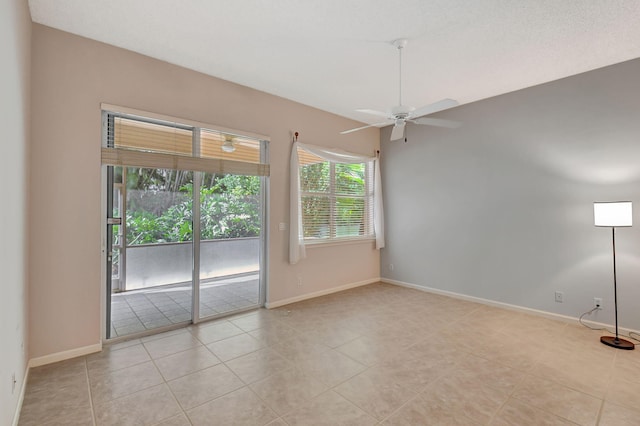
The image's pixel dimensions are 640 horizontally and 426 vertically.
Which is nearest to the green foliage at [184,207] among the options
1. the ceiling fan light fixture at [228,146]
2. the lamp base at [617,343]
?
the ceiling fan light fixture at [228,146]

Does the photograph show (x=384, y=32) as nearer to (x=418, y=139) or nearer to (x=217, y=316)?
(x=418, y=139)

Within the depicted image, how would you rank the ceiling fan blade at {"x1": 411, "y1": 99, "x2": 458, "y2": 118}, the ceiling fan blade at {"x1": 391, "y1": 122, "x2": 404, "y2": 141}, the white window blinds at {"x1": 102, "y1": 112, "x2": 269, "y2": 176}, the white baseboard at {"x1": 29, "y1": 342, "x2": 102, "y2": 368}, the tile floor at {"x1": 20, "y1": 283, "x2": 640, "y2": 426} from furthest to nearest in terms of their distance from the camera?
1. the ceiling fan blade at {"x1": 391, "y1": 122, "x2": 404, "y2": 141}
2. the white window blinds at {"x1": 102, "y1": 112, "x2": 269, "y2": 176}
3. the ceiling fan blade at {"x1": 411, "y1": 99, "x2": 458, "y2": 118}
4. the white baseboard at {"x1": 29, "y1": 342, "x2": 102, "y2": 368}
5. the tile floor at {"x1": 20, "y1": 283, "x2": 640, "y2": 426}

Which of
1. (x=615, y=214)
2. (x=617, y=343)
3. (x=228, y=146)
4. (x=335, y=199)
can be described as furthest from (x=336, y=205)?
(x=617, y=343)

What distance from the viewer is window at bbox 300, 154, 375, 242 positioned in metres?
4.75

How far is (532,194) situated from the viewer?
13.0 ft

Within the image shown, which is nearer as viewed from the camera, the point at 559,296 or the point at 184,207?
the point at 184,207

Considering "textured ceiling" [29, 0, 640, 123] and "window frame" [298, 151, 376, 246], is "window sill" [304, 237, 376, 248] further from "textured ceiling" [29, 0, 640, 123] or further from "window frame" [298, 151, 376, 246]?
"textured ceiling" [29, 0, 640, 123]

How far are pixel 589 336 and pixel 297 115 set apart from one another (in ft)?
14.8

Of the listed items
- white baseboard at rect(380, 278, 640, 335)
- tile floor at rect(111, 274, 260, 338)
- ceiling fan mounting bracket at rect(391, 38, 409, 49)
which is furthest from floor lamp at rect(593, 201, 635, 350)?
tile floor at rect(111, 274, 260, 338)

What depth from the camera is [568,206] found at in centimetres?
369

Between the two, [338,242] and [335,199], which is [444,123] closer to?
[335,199]

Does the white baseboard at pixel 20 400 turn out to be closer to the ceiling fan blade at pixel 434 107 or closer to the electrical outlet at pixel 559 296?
the ceiling fan blade at pixel 434 107

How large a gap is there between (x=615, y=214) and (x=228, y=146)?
4350mm

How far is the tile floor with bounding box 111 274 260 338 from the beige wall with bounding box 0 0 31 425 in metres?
0.93
